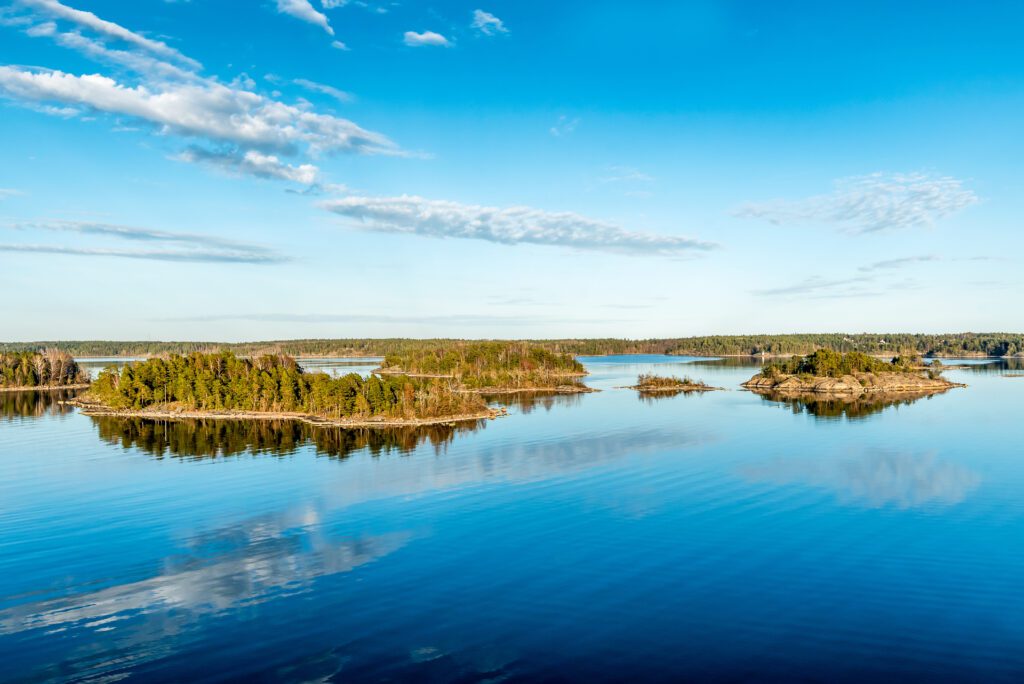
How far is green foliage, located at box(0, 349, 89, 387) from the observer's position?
17925 centimetres

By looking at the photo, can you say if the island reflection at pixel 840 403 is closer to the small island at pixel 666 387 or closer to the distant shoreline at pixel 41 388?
the small island at pixel 666 387

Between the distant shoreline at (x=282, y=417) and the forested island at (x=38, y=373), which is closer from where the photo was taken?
the distant shoreline at (x=282, y=417)

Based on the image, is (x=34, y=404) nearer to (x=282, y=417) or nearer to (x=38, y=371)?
(x=38, y=371)

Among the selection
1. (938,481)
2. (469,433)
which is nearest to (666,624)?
(938,481)

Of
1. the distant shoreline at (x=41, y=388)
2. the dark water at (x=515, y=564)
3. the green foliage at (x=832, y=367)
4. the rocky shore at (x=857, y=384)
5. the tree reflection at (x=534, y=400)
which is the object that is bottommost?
the distant shoreline at (x=41, y=388)

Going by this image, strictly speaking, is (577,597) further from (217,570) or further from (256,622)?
(217,570)

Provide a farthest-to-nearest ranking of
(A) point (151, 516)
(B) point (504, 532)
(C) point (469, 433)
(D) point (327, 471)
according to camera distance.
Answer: (C) point (469, 433)
(D) point (327, 471)
(A) point (151, 516)
(B) point (504, 532)

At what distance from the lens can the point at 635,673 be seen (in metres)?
23.3

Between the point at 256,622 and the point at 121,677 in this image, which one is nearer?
the point at 121,677

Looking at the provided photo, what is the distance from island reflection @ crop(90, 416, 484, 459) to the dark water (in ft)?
8.61

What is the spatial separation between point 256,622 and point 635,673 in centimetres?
1632

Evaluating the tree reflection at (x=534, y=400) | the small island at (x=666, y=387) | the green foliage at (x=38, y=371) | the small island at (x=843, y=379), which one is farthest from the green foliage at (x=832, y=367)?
the green foliage at (x=38, y=371)

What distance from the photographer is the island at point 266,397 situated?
95.9 metres

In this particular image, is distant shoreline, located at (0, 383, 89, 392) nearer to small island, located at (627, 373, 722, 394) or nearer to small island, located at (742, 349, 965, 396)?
small island, located at (627, 373, 722, 394)
